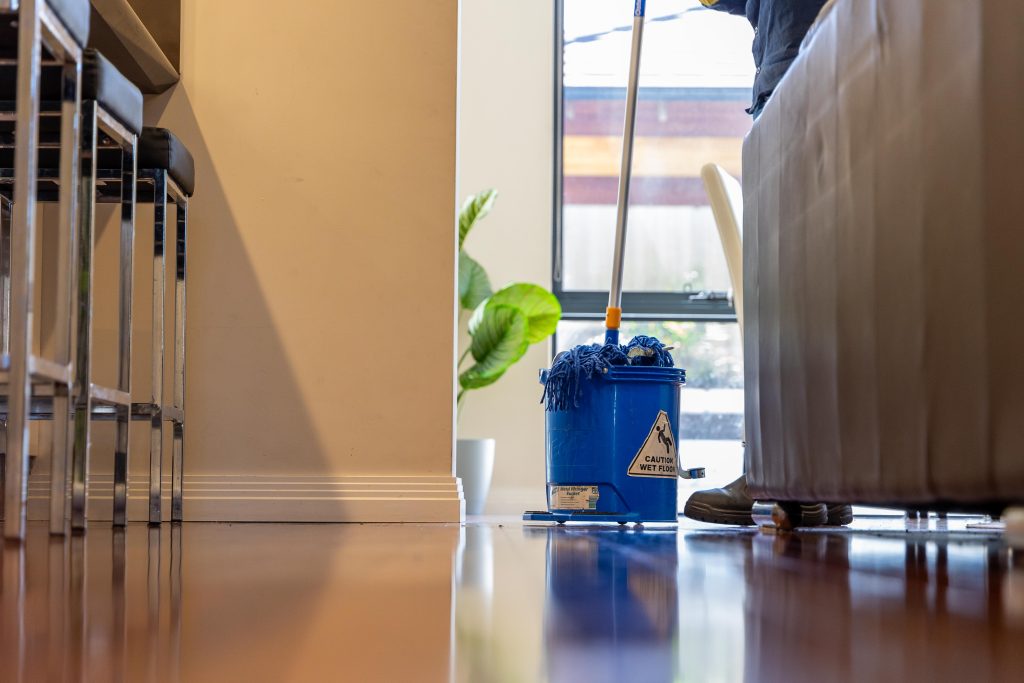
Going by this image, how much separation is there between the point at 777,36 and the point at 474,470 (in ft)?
8.47

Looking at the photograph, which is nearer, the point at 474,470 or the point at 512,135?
the point at 474,470

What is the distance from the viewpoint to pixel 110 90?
176 centimetres

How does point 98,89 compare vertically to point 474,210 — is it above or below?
below

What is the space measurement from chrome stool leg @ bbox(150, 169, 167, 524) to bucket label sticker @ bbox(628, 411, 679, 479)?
98cm

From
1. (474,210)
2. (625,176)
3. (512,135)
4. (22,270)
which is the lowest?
(22,270)

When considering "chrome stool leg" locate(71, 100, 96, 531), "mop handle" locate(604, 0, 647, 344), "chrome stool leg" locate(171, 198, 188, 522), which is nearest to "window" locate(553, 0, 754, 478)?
"mop handle" locate(604, 0, 647, 344)

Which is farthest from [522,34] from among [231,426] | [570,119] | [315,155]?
[231,426]

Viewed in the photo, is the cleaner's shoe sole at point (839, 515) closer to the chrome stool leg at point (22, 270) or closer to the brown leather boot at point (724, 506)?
the brown leather boot at point (724, 506)

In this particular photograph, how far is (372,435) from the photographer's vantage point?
249cm

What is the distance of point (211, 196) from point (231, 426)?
1.72 feet

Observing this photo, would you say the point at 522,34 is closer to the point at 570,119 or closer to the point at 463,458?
the point at 570,119

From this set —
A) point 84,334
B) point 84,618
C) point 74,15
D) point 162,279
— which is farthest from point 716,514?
point 84,618

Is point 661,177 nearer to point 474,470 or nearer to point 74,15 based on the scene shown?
point 474,470

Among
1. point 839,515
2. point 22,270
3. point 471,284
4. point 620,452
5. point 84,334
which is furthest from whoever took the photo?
point 471,284
